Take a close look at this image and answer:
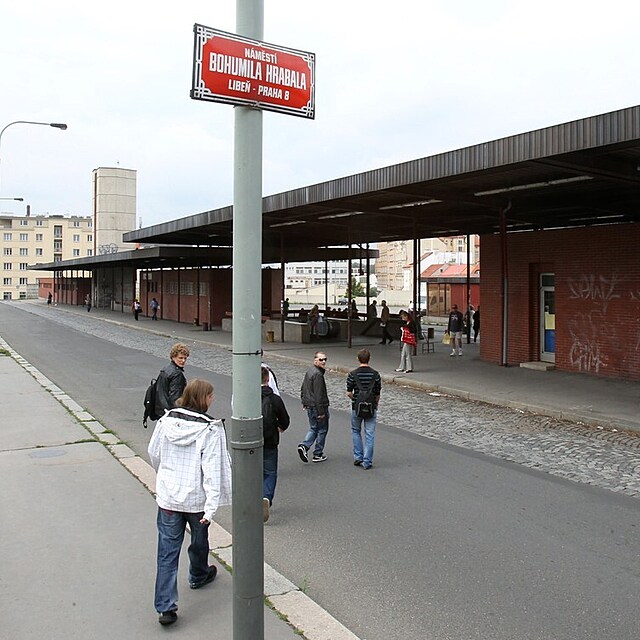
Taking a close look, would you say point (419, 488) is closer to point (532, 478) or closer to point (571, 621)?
point (532, 478)

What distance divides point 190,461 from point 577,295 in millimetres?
14925

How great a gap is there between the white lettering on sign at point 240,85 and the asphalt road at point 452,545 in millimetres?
3399

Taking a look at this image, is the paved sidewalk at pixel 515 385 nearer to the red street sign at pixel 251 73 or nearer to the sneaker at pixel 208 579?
the sneaker at pixel 208 579

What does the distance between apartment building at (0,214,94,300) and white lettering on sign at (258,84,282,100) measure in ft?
410

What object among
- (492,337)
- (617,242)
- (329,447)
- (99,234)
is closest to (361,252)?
(492,337)

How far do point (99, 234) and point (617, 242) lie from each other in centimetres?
7505

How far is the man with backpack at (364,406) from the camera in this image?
28.1ft

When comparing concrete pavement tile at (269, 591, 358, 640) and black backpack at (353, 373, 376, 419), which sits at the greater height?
black backpack at (353, 373, 376, 419)

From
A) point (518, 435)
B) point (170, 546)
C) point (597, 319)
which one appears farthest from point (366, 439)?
point (597, 319)

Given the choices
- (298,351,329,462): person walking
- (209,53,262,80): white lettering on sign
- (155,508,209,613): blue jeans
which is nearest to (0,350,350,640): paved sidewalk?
(155,508,209,613): blue jeans

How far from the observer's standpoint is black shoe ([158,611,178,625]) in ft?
14.4

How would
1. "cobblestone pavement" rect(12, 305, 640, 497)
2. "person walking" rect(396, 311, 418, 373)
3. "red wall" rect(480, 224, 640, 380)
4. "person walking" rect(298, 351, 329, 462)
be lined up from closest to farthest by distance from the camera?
"person walking" rect(298, 351, 329, 462)
"cobblestone pavement" rect(12, 305, 640, 497)
"red wall" rect(480, 224, 640, 380)
"person walking" rect(396, 311, 418, 373)

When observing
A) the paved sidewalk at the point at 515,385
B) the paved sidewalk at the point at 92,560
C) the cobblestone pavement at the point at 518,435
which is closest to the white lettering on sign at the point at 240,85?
the paved sidewalk at the point at 92,560

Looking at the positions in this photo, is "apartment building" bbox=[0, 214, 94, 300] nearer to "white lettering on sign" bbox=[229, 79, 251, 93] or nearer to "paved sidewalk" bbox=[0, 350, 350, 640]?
"paved sidewalk" bbox=[0, 350, 350, 640]
